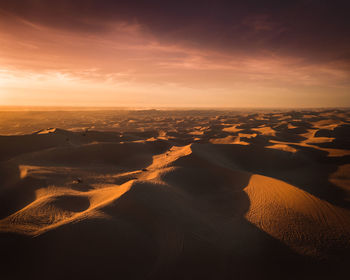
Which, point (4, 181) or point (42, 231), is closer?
point (42, 231)

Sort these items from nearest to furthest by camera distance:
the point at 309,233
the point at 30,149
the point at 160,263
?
the point at 160,263, the point at 309,233, the point at 30,149

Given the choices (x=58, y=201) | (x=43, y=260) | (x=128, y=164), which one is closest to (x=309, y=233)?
(x=43, y=260)

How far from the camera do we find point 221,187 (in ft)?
22.6

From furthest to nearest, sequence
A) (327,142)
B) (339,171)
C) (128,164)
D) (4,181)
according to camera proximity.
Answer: (327,142) < (128,164) < (339,171) < (4,181)

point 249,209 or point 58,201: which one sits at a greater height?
point 58,201

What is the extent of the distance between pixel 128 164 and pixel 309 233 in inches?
325

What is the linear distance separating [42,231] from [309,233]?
5600 millimetres

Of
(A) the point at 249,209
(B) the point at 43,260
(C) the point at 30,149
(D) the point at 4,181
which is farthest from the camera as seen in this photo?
(C) the point at 30,149

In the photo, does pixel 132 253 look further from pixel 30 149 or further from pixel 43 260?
pixel 30 149

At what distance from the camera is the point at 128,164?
9992mm

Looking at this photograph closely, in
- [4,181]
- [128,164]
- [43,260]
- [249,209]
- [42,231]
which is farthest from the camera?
[128,164]

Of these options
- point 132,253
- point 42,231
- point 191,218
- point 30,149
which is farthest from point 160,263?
point 30,149

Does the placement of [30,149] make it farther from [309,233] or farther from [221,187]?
[309,233]

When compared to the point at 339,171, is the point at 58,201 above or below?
above
